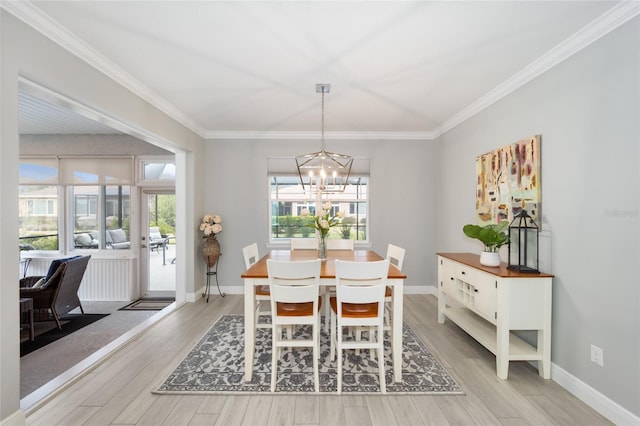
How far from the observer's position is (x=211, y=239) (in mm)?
4418

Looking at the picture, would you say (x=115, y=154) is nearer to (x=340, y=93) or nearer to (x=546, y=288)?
(x=340, y=93)

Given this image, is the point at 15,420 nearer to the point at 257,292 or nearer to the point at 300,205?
the point at 257,292

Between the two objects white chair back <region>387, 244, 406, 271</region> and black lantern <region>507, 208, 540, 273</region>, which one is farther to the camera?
white chair back <region>387, 244, 406, 271</region>

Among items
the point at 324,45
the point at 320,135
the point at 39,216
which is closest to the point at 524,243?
the point at 324,45

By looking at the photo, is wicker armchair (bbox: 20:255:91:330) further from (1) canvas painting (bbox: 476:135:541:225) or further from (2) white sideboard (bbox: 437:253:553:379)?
(1) canvas painting (bbox: 476:135:541:225)

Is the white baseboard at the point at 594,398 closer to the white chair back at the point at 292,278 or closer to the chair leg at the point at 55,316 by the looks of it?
the white chair back at the point at 292,278

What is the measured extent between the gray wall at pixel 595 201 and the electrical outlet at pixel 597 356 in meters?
0.03

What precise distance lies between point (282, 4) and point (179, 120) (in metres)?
2.63

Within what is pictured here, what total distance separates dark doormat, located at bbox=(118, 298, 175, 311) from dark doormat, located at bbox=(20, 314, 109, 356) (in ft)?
1.30

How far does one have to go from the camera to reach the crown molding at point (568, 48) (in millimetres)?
1811

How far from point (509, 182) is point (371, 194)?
217 cm

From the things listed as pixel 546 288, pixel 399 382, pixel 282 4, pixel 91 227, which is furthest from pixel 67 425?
pixel 91 227

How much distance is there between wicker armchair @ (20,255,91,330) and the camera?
3.50 meters

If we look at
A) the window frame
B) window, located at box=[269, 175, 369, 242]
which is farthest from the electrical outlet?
window, located at box=[269, 175, 369, 242]
